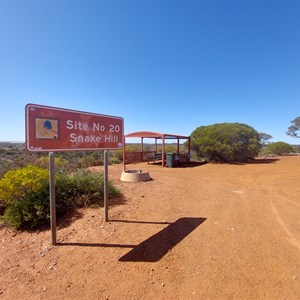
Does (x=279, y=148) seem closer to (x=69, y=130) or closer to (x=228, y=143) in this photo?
(x=228, y=143)

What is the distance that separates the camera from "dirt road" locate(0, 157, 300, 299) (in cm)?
253

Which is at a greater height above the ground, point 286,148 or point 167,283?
point 286,148


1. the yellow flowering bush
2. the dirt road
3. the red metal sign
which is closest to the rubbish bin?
the dirt road

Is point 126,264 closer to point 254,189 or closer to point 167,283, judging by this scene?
point 167,283

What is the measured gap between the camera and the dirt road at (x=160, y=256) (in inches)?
99.7

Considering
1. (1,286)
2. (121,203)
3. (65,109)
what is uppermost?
(65,109)

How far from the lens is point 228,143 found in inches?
695

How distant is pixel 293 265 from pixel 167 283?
6.00 feet

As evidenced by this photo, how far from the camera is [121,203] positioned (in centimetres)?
543

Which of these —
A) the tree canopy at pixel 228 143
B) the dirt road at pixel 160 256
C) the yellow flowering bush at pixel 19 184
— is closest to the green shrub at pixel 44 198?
the yellow flowering bush at pixel 19 184

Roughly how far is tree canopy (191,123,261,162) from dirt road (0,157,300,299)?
12453mm

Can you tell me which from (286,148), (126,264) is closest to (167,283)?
(126,264)

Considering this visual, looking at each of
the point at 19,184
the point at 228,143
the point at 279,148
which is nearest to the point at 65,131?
the point at 19,184

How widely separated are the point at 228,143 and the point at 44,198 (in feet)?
51.7
